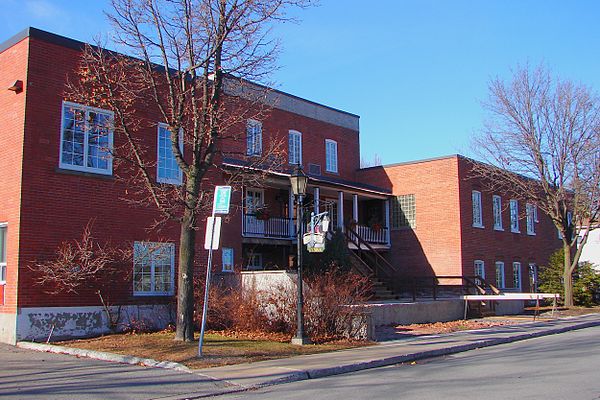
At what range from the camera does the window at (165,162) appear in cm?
1841

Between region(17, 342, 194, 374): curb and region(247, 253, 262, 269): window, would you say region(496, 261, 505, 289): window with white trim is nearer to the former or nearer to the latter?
region(247, 253, 262, 269): window

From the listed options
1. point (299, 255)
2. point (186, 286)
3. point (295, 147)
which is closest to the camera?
point (186, 286)

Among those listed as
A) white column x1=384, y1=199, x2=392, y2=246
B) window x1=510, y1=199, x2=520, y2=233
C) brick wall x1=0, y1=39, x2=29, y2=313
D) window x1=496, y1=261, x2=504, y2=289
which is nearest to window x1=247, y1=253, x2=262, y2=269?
white column x1=384, y1=199, x2=392, y2=246

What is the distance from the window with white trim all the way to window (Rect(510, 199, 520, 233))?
273 cm

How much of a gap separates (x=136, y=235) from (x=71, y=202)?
2209 millimetres

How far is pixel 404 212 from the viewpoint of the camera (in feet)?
102

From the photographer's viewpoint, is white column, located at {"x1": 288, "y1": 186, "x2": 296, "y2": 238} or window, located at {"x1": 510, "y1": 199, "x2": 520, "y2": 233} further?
window, located at {"x1": 510, "y1": 199, "x2": 520, "y2": 233}

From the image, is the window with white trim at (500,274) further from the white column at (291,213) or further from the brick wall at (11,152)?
the brick wall at (11,152)

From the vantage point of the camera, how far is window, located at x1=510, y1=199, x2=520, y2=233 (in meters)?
34.7

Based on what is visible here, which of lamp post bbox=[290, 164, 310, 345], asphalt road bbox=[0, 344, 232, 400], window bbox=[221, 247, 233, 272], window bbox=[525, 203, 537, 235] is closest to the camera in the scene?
asphalt road bbox=[0, 344, 232, 400]

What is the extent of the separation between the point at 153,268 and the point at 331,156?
654 inches

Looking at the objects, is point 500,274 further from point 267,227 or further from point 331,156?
point 267,227

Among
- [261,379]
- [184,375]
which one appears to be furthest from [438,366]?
[184,375]

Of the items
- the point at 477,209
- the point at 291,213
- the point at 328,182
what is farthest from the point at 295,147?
the point at 477,209
